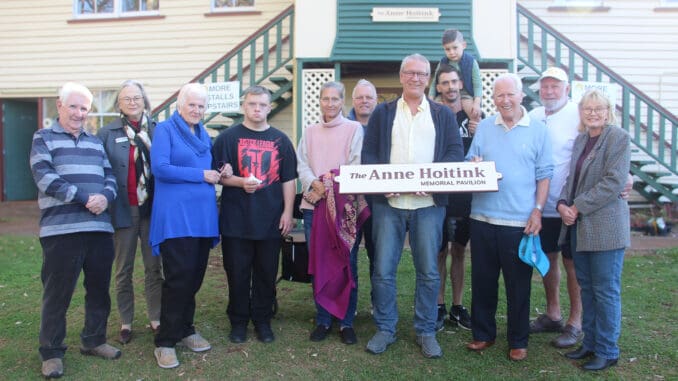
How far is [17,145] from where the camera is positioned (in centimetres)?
1241

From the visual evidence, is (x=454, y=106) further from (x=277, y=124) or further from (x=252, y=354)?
(x=277, y=124)

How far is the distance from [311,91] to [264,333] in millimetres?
5523

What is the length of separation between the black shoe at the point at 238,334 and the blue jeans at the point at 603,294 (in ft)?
8.37

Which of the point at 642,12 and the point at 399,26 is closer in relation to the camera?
the point at 399,26

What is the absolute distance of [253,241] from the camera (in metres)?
4.00

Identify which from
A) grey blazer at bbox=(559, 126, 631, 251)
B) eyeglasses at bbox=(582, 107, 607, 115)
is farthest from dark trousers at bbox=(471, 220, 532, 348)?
eyeglasses at bbox=(582, 107, 607, 115)

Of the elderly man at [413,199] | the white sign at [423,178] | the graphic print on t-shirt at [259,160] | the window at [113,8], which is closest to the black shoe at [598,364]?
the elderly man at [413,199]

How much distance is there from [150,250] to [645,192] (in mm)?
8731

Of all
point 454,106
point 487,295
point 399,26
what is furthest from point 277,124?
point 487,295

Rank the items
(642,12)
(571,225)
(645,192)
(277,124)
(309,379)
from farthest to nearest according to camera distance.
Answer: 1. (277,124)
2. (642,12)
3. (645,192)
4. (571,225)
5. (309,379)

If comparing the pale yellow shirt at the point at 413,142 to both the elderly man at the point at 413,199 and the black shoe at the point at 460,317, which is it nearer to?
the elderly man at the point at 413,199

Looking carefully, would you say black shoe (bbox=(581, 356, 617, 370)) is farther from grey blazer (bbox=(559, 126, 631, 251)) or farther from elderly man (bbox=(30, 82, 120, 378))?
elderly man (bbox=(30, 82, 120, 378))

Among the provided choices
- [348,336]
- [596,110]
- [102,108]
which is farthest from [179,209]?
[102,108]

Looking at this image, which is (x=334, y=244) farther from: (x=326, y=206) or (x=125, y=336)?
(x=125, y=336)
